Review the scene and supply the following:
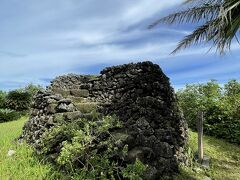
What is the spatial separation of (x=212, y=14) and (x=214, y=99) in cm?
382

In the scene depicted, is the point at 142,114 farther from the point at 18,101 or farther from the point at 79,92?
the point at 18,101

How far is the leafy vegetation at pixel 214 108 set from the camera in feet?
43.0

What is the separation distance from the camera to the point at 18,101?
22.1 m

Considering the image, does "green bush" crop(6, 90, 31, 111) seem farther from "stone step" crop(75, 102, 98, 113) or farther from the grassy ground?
"stone step" crop(75, 102, 98, 113)

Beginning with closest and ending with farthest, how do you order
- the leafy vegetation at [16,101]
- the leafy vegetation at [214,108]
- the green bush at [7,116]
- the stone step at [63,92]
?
1. the stone step at [63,92]
2. the leafy vegetation at [214,108]
3. the green bush at [7,116]
4. the leafy vegetation at [16,101]

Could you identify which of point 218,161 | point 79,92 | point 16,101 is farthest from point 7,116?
point 218,161

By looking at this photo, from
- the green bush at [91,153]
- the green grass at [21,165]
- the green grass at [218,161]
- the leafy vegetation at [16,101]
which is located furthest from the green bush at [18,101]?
the green bush at [91,153]

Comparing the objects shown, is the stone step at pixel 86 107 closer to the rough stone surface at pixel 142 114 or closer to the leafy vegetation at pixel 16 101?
the rough stone surface at pixel 142 114

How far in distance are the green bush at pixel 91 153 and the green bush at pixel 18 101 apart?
14.7 meters

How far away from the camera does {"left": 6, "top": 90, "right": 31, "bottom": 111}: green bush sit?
72.3 ft

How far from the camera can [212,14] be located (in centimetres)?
1176

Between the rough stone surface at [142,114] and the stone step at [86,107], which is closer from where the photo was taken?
the rough stone surface at [142,114]

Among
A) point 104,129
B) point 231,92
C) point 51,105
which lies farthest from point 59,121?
point 231,92

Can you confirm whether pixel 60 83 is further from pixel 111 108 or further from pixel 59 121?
pixel 59 121
